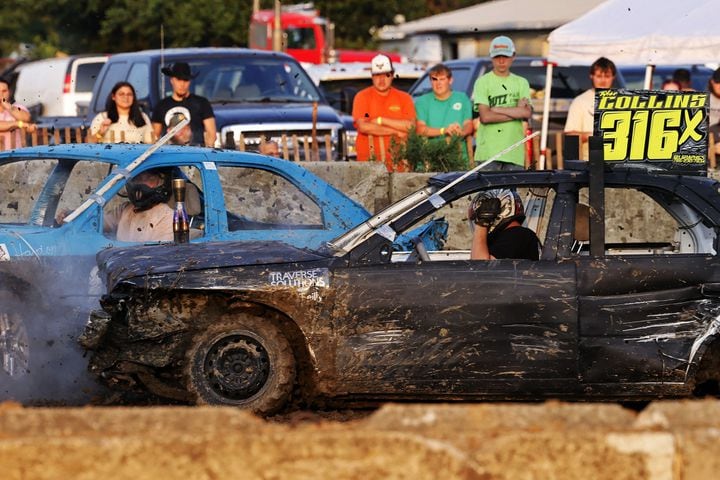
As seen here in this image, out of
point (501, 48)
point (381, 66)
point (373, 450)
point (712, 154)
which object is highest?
point (501, 48)

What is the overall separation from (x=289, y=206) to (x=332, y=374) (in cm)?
246

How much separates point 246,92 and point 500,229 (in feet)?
29.8

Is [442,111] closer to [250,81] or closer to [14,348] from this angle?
[250,81]

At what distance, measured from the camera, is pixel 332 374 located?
8359 mm

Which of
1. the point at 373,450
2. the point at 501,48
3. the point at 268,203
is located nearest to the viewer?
the point at 373,450

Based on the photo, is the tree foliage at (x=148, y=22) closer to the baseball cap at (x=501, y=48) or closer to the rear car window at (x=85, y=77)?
the rear car window at (x=85, y=77)

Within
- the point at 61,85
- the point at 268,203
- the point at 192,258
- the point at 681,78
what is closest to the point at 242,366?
the point at 192,258

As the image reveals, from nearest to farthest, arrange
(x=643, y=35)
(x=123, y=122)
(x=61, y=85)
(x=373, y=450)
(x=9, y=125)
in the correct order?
1. (x=373, y=450)
2. (x=123, y=122)
3. (x=643, y=35)
4. (x=9, y=125)
5. (x=61, y=85)

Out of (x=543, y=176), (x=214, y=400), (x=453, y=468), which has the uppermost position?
(x=543, y=176)

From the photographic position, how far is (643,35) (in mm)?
15055

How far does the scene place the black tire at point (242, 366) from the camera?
329 inches

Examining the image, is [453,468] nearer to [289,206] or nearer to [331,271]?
[331,271]

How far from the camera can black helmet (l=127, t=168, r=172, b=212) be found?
33.7 ft

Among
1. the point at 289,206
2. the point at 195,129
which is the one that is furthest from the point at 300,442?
the point at 195,129
